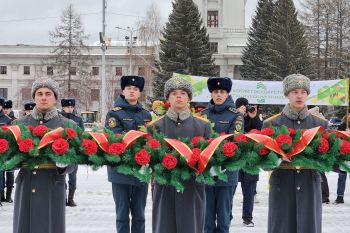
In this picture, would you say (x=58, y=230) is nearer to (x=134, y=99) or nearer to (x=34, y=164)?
(x=34, y=164)

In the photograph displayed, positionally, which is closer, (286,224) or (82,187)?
(286,224)

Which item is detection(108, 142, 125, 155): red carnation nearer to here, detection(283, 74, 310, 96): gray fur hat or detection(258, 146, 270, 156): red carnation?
detection(258, 146, 270, 156): red carnation

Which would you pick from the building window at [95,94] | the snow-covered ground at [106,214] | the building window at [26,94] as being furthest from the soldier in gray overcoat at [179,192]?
the building window at [26,94]

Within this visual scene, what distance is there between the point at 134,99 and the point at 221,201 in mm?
1548

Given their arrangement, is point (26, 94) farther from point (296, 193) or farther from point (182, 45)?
point (296, 193)

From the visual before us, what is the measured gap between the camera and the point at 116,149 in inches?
192

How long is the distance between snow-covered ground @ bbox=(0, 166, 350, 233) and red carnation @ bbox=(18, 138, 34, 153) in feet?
11.9

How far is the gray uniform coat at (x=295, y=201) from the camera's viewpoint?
5.28m

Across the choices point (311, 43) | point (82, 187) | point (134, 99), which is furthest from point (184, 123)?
point (311, 43)

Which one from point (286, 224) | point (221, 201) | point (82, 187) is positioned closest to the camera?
→ point (286, 224)

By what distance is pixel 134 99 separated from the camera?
21.7 ft

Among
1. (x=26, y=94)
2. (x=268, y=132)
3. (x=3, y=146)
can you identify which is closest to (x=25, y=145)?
(x=3, y=146)

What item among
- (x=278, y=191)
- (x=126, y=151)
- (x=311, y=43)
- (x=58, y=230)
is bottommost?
(x=58, y=230)

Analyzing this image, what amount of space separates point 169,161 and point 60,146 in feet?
3.06
